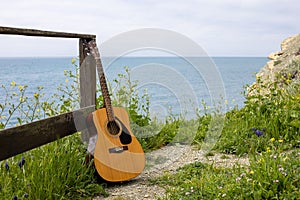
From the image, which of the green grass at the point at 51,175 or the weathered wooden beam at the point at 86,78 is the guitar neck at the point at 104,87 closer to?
the weathered wooden beam at the point at 86,78

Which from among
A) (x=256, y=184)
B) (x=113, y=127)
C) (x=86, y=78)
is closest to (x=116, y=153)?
(x=113, y=127)

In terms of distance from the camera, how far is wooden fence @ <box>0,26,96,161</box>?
3041 millimetres

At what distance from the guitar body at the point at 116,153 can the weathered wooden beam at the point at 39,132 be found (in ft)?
0.75

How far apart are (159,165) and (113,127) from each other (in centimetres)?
81

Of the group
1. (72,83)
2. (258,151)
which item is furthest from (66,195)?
(258,151)

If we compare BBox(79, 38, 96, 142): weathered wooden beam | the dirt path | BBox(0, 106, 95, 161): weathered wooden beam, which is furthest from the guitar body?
BBox(79, 38, 96, 142): weathered wooden beam

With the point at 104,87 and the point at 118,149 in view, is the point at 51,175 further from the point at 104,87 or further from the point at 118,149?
the point at 104,87

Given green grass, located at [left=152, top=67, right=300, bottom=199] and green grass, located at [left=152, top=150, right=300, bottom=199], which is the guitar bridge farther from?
green grass, located at [left=152, top=150, right=300, bottom=199]

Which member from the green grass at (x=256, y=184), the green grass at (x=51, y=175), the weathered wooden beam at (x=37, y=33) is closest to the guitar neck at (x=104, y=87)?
the weathered wooden beam at (x=37, y=33)

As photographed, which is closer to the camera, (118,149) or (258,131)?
(118,149)

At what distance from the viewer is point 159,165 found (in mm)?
4469

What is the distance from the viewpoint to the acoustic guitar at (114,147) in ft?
12.5

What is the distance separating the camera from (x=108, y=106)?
4008 mm

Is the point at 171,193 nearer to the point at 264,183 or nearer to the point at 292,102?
the point at 264,183
